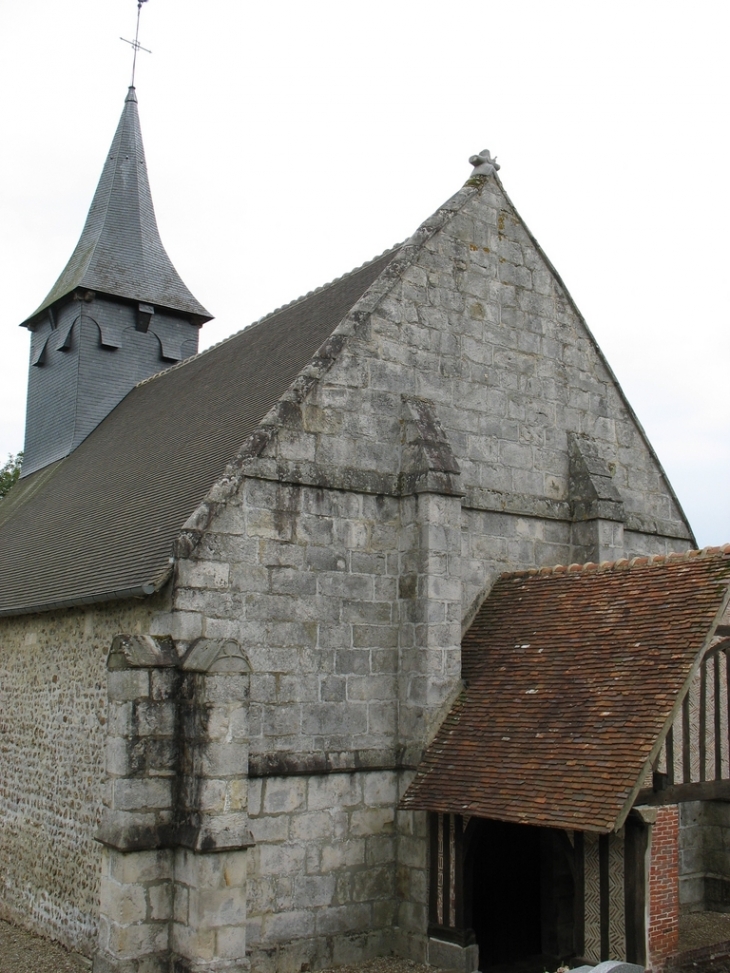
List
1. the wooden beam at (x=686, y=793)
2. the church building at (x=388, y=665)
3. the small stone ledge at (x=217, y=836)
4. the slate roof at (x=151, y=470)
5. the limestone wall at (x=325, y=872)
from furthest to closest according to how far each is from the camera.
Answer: the slate roof at (x=151, y=470) < the limestone wall at (x=325, y=872) < the church building at (x=388, y=665) < the small stone ledge at (x=217, y=836) < the wooden beam at (x=686, y=793)

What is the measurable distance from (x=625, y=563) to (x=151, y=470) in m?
5.45

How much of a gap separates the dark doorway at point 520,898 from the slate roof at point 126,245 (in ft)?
38.6

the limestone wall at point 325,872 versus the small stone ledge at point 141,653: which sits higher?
the small stone ledge at point 141,653

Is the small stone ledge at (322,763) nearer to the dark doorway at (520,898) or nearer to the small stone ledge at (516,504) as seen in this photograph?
the dark doorway at (520,898)

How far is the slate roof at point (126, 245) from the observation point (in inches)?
704

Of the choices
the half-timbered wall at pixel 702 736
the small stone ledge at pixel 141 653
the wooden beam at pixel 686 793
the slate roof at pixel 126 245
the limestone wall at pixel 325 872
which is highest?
the slate roof at pixel 126 245

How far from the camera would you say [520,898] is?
1006cm

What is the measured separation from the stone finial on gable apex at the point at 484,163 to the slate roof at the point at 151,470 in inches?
56.5

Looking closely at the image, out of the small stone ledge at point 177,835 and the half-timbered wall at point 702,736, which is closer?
the small stone ledge at point 177,835

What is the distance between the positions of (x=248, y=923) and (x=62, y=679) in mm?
3202

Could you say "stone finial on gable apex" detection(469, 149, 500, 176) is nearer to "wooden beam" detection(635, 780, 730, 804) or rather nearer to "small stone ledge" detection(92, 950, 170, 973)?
"wooden beam" detection(635, 780, 730, 804)

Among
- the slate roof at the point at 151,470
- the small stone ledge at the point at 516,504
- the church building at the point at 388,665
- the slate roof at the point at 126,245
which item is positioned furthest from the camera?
the slate roof at the point at 126,245

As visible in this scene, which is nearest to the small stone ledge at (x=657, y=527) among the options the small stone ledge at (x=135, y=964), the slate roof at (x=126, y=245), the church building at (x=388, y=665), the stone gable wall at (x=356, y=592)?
the church building at (x=388, y=665)

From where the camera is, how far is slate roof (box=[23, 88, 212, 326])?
17.9 metres
